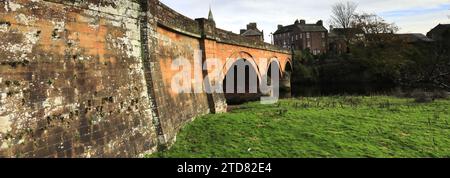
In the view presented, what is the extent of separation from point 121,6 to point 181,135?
4375 mm

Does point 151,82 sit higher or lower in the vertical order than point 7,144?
higher

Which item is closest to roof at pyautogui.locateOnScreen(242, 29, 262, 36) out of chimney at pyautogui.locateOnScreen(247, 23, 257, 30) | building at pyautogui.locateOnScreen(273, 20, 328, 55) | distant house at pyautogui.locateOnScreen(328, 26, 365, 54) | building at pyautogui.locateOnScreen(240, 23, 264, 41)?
building at pyautogui.locateOnScreen(240, 23, 264, 41)

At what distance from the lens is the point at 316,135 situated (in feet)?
38.5

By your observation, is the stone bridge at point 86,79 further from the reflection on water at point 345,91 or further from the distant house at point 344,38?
the distant house at point 344,38

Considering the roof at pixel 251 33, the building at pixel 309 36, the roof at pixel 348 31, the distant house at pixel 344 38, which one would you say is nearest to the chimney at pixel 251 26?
the roof at pixel 251 33

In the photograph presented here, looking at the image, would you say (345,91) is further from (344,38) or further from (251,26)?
(251,26)

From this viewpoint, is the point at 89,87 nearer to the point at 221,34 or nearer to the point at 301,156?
the point at 301,156

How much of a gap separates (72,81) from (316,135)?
759cm

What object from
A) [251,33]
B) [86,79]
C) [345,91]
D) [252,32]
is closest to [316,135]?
[86,79]

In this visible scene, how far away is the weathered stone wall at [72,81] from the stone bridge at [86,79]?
0.7 inches

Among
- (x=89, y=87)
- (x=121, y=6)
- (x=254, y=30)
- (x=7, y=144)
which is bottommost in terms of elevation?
(x=7, y=144)

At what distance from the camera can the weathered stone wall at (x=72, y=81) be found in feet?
22.0

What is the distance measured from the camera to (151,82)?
10.3m
